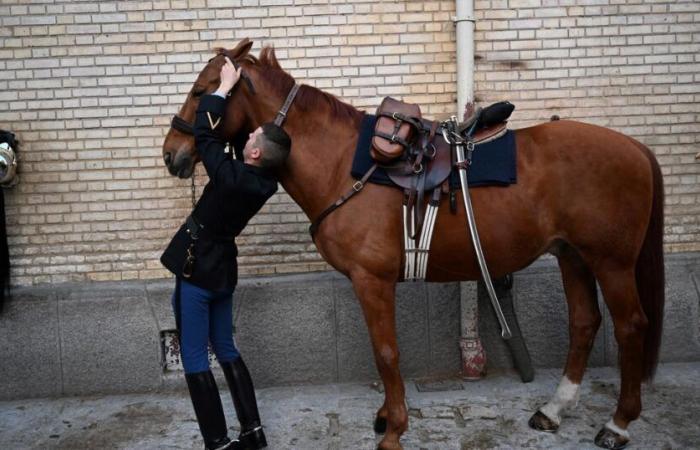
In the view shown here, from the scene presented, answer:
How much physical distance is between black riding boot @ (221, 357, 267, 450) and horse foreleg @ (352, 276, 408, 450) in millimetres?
746

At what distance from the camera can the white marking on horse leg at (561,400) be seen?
4.24 m

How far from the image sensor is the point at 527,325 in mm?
5270

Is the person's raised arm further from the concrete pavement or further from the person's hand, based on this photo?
the concrete pavement

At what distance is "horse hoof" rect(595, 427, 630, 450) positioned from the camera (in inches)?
155

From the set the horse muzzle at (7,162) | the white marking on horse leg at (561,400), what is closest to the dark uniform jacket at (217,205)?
the horse muzzle at (7,162)

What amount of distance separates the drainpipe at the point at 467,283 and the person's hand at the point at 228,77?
1.95m

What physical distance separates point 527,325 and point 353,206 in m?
2.21

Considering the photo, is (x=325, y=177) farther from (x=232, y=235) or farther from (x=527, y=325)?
(x=527, y=325)

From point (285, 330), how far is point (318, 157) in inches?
69.8

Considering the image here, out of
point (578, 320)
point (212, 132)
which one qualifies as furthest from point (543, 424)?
point (212, 132)

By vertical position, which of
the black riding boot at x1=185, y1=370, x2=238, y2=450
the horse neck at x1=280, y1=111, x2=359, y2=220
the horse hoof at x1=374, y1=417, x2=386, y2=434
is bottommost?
the horse hoof at x1=374, y1=417, x2=386, y2=434

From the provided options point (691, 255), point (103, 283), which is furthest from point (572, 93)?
point (103, 283)

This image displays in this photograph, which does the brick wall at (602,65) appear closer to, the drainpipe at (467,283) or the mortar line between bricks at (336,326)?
the drainpipe at (467,283)

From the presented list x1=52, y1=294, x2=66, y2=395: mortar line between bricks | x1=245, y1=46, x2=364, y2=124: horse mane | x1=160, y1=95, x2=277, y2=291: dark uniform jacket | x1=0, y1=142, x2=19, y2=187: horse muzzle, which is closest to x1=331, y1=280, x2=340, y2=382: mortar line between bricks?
→ x1=160, y1=95, x2=277, y2=291: dark uniform jacket
